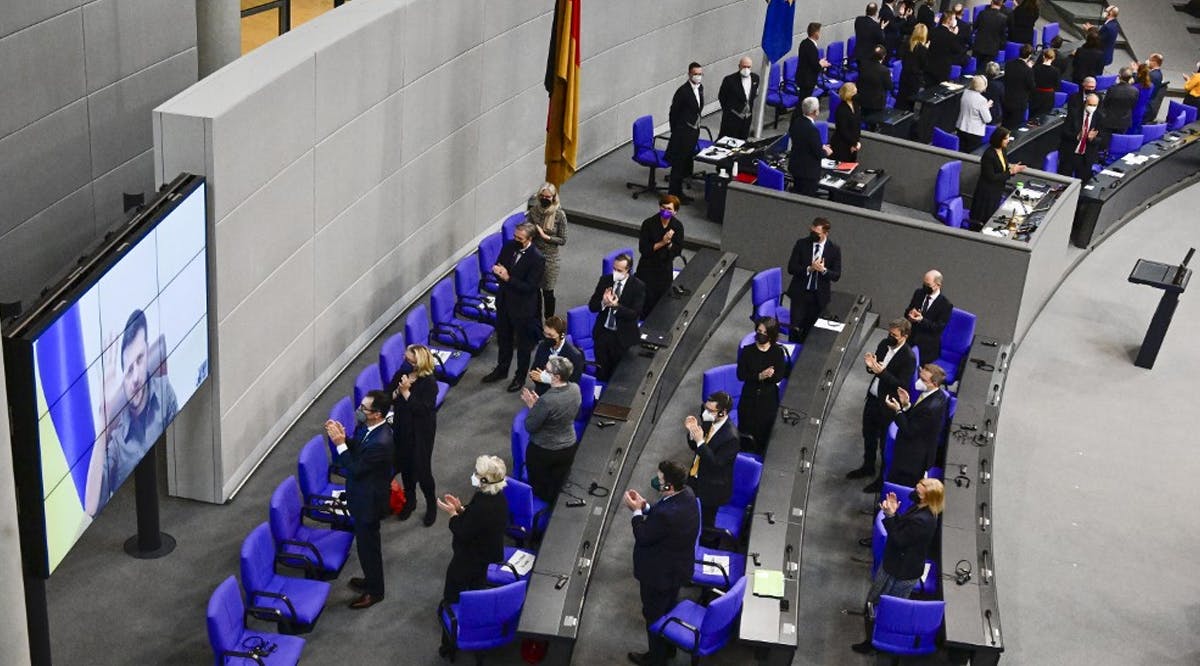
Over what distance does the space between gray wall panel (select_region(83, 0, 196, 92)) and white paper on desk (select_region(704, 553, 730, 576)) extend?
5.51 metres

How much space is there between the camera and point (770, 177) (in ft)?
49.6

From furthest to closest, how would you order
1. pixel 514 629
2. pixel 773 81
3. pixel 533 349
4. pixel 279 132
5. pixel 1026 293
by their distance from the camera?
pixel 773 81
pixel 1026 293
pixel 533 349
pixel 279 132
pixel 514 629

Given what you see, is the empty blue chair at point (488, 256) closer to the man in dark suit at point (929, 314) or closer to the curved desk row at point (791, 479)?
the curved desk row at point (791, 479)

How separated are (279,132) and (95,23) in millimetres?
1553

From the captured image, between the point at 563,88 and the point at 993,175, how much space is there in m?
5.21

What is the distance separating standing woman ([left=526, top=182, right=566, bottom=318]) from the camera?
40.2ft

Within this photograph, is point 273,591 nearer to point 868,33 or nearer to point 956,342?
point 956,342

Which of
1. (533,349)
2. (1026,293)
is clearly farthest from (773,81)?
(533,349)

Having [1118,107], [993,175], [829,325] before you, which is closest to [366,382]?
[829,325]

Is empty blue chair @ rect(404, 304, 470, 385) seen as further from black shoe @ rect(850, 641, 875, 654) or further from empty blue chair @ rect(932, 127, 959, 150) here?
empty blue chair @ rect(932, 127, 959, 150)

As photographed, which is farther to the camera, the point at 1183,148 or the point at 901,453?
the point at 1183,148

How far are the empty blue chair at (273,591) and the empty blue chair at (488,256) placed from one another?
15.4 feet

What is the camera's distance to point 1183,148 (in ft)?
60.4

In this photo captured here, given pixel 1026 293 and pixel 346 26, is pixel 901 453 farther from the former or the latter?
pixel 346 26
